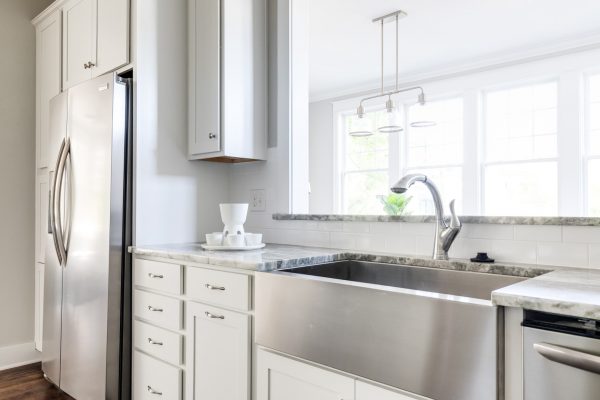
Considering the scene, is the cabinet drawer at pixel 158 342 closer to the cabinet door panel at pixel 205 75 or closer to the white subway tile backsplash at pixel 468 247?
the cabinet door panel at pixel 205 75

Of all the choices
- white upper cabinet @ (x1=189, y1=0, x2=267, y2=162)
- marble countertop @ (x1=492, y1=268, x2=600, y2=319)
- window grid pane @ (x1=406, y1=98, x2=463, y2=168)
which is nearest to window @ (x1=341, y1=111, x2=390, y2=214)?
window grid pane @ (x1=406, y1=98, x2=463, y2=168)

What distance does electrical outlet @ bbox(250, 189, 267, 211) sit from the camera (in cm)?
242

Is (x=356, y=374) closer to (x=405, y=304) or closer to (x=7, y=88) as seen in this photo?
(x=405, y=304)

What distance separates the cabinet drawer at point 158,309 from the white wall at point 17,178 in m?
1.49

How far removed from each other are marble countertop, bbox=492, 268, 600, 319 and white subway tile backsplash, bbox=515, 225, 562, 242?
33cm

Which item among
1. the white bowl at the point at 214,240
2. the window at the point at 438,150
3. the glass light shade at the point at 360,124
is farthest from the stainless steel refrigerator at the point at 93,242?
the glass light shade at the point at 360,124

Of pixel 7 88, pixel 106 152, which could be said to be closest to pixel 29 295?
pixel 7 88

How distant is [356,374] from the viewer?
3.84ft

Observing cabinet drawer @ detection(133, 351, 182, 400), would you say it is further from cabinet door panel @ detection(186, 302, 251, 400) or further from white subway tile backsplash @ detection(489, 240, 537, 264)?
white subway tile backsplash @ detection(489, 240, 537, 264)

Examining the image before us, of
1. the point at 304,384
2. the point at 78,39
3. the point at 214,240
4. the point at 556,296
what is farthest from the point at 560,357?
the point at 78,39

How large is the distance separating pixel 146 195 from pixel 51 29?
63.6 inches

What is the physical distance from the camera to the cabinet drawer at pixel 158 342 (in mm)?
1813

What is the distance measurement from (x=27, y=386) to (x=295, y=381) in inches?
83.6

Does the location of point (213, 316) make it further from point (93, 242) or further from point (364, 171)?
point (364, 171)
